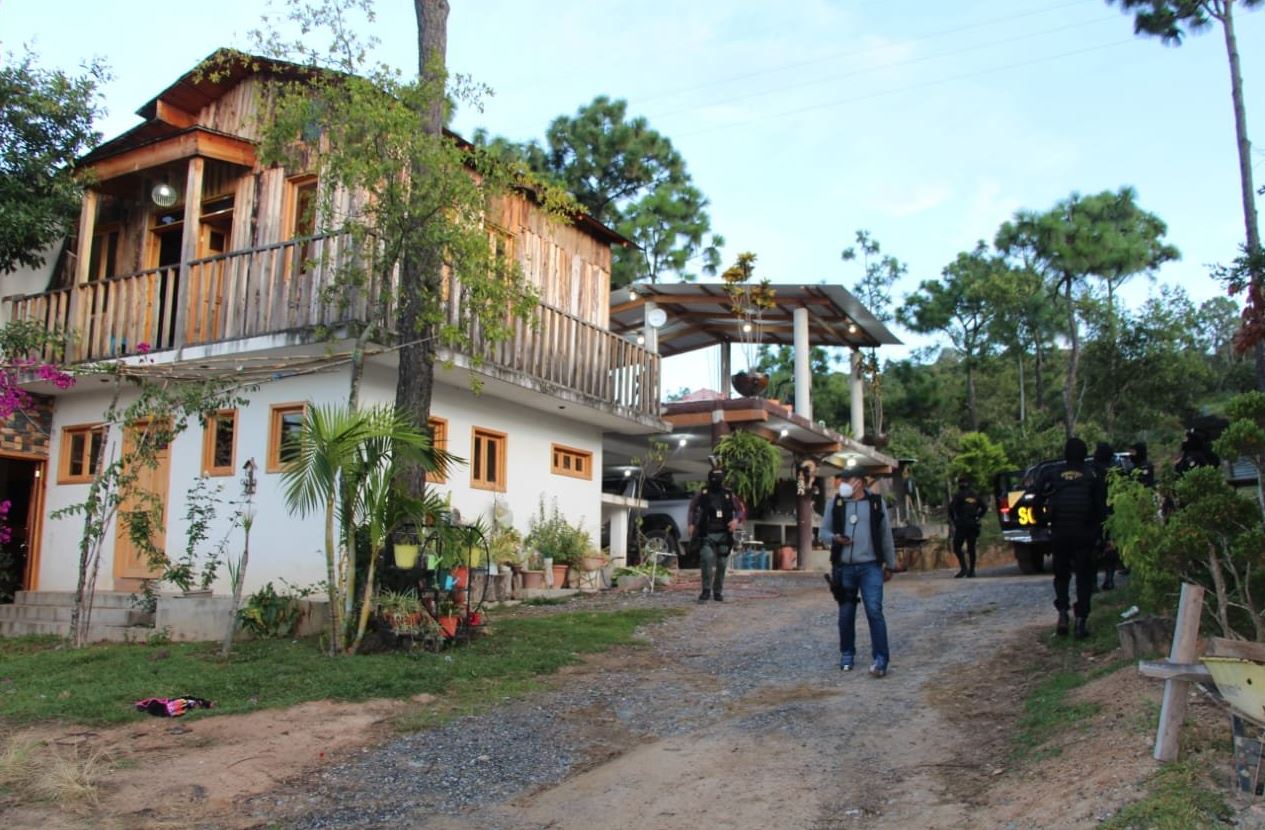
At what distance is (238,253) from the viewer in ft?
41.9

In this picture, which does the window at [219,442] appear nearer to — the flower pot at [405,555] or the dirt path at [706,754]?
the flower pot at [405,555]

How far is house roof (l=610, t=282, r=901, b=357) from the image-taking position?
66.1 feet

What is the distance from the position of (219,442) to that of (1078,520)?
387 inches

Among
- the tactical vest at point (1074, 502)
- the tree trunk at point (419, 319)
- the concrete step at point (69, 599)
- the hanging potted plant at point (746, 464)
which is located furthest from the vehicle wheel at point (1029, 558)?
the concrete step at point (69, 599)

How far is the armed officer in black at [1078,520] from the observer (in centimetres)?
875

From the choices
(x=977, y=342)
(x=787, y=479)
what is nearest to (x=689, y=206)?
(x=787, y=479)

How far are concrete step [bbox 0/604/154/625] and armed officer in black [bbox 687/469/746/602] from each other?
6.25m

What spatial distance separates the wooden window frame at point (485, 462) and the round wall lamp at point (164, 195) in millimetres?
5089

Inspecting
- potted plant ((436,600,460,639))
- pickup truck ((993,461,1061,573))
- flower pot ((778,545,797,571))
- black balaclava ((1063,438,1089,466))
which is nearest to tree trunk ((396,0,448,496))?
potted plant ((436,600,460,639))

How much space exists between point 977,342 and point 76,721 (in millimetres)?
33253

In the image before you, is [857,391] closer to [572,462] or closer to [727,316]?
[727,316]

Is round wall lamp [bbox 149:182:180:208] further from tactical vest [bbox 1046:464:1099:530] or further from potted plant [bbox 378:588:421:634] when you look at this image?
tactical vest [bbox 1046:464:1099:530]

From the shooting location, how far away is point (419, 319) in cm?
1038

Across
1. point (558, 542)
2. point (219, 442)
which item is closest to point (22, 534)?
point (219, 442)
